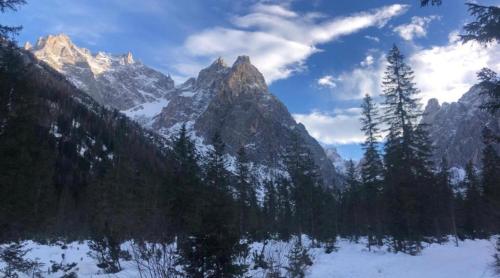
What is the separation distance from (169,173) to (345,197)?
131 feet

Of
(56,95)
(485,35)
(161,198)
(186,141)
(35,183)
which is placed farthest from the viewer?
(56,95)

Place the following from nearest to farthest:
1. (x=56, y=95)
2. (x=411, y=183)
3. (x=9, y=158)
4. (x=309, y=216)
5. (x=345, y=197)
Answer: (x=9, y=158) → (x=411, y=183) → (x=309, y=216) → (x=345, y=197) → (x=56, y=95)

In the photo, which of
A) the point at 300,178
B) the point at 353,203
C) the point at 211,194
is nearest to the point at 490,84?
the point at 211,194

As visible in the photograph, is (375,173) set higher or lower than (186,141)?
lower

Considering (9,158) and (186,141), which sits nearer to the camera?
(9,158)

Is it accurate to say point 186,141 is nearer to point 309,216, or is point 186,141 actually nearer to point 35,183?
point 35,183

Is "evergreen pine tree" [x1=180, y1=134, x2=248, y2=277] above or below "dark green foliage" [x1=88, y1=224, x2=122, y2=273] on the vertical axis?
above

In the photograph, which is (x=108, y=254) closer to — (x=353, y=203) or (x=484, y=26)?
(x=484, y=26)

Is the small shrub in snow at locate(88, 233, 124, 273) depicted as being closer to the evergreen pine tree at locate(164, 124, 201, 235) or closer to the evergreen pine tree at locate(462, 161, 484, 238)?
the evergreen pine tree at locate(164, 124, 201, 235)

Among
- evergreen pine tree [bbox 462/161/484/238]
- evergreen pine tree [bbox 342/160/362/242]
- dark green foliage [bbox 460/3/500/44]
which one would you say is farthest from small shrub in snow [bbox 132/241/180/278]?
evergreen pine tree [bbox 462/161/484/238]

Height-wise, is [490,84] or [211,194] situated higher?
[490,84]

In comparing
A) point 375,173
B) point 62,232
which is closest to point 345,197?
point 375,173

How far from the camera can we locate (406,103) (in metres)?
27.4

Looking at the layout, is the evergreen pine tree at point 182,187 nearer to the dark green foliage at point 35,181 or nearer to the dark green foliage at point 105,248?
the dark green foliage at point 35,181
